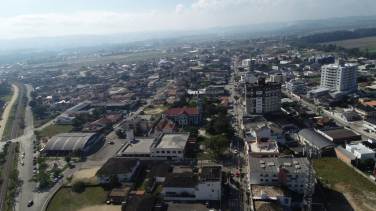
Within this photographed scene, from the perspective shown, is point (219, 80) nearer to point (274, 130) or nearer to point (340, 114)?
point (340, 114)

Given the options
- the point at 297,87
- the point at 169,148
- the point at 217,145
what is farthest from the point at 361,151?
the point at 297,87

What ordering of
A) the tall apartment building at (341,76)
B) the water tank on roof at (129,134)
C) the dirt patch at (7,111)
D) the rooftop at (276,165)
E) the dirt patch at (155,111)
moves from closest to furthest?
1. the rooftop at (276,165)
2. the water tank on roof at (129,134)
3. the dirt patch at (7,111)
4. the tall apartment building at (341,76)
5. the dirt patch at (155,111)

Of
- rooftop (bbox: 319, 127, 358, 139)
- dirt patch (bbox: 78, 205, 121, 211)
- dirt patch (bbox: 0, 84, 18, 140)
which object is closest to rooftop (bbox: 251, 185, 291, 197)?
dirt patch (bbox: 78, 205, 121, 211)

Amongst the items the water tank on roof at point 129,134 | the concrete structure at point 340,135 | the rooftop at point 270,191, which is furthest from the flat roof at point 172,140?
the concrete structure at point 340,135

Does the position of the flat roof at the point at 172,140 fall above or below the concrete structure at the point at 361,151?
above

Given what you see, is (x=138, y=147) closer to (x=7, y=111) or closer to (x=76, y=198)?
(x=76, y=198)

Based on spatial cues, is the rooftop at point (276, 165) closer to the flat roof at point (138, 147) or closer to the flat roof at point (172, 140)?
the flat roof at point (172, 140)
